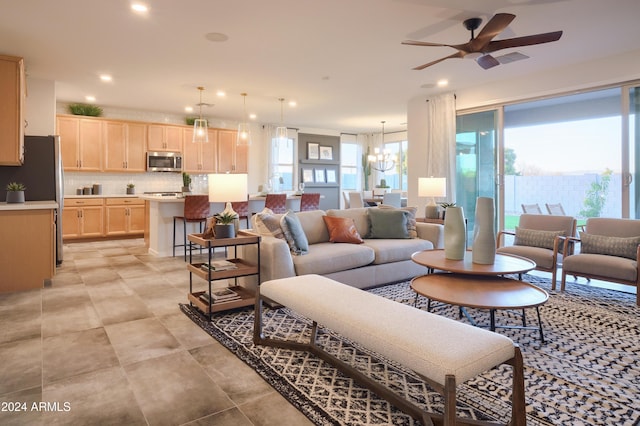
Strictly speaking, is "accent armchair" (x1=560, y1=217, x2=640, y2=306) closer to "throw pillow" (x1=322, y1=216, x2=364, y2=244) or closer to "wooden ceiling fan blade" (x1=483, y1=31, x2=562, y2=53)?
"wooden ceiling fan blade" (x1=483, y1=31, x2=562, y2=53)

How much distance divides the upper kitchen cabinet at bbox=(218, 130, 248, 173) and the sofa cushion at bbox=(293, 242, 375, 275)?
5.56 m

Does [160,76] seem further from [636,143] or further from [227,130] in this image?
[636,143]

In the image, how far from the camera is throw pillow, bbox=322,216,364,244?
13.8 ft

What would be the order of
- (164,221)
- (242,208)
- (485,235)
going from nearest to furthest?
1. (485,235)
2. (164,221)
3. (242,208)

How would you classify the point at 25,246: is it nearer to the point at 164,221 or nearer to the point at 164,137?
the point at 164,221

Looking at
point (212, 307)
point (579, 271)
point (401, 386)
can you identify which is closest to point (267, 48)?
point (212, 307)

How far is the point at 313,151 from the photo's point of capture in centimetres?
1062

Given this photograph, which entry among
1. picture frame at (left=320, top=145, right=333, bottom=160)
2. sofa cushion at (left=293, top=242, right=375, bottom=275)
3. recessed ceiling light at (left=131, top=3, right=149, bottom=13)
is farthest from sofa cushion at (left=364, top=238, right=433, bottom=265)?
picture frame at (left=320, top=145, right=333, bottom=160)

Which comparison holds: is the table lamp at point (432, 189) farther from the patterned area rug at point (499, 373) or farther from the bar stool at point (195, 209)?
the bar stool at point (195, 209)

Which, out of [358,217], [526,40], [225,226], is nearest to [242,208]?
[358,217]

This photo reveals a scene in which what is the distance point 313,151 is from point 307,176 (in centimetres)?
73

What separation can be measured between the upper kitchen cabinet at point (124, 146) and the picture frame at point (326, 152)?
15.3ft

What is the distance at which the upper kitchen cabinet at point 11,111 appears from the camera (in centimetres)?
441

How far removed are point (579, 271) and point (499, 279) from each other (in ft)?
4.82
